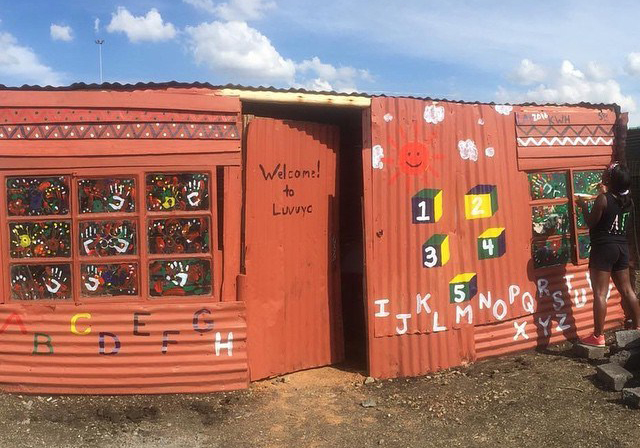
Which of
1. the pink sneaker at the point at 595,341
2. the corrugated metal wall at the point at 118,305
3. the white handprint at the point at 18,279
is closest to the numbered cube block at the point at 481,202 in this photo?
the pink sneaker at the point at 595,341

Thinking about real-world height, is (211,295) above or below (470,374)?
above

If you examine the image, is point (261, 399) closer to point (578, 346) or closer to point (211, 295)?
point (211, 295)

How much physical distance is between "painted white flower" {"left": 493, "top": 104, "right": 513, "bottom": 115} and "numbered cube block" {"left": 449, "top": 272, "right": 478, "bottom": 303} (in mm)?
1752

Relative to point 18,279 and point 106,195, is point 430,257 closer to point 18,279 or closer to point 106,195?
point 106,195

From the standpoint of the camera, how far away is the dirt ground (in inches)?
172

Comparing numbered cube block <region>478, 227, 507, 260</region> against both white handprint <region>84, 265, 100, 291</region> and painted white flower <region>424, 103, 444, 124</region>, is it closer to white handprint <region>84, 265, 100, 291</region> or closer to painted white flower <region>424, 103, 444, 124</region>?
painted white flower <region>424, 103, 444, 124</region>

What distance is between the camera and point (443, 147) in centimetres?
586

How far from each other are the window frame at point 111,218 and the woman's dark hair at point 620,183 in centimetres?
394

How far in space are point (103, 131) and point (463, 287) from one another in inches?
148

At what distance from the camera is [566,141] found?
6.51 m

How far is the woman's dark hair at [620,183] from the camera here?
579 centimetres

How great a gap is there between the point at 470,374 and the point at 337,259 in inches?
68.5

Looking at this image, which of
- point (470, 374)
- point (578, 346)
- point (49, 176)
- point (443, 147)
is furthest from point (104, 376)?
point (578, 346)

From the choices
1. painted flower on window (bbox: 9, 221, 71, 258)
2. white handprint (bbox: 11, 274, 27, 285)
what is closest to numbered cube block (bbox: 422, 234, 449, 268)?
painted flower on window (bbox: 9, 221, 71, 258)
